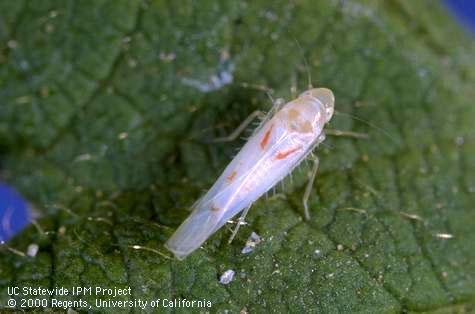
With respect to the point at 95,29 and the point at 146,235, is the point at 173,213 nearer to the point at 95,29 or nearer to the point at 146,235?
the point at 146,235

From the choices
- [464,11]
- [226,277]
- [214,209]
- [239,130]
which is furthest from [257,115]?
[464,11]

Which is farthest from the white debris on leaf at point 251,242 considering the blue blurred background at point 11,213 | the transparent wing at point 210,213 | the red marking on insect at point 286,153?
the blue blurred background at point 11,213

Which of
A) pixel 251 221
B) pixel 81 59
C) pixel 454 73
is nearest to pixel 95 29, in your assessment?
pixel 81 59

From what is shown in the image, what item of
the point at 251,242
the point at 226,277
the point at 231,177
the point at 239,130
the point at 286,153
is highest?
the point at 239,130

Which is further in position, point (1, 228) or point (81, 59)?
point (81, 59)

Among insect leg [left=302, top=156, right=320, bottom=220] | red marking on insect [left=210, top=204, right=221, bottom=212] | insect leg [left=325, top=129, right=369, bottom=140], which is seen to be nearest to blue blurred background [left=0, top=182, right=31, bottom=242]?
red marking on insect [left=210, top=204, right=221, bottom=212]

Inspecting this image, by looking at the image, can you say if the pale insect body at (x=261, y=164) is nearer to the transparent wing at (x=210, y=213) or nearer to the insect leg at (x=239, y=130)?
the transparent wing at (x=210, y=213)

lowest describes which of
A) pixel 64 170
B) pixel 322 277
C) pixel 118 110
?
pixel 322 277

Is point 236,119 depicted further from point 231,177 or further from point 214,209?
point 214,209
